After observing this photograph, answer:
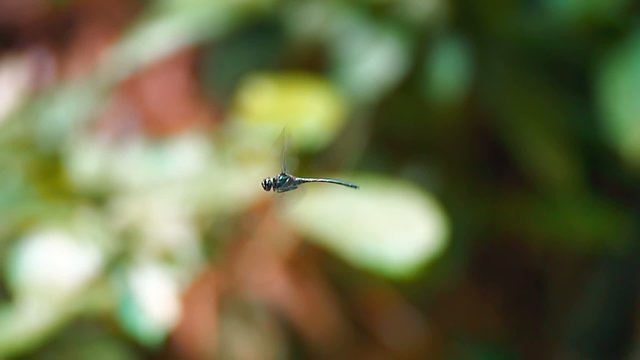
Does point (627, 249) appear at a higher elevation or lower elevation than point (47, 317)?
higher

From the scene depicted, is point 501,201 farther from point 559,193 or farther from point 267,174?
point 267,174

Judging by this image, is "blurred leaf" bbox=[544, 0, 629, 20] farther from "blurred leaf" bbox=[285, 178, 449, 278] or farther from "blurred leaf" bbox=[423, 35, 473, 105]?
"blurred leaf" bbox=[285, 178, 449, 278]

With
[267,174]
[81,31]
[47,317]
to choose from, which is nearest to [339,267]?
[267,174]

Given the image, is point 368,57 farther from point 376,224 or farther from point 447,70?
point 376,224

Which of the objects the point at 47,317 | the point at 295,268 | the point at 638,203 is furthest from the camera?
the point at 638,203

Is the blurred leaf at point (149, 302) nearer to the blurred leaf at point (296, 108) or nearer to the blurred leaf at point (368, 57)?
the blurred leaf at point (296, 108)

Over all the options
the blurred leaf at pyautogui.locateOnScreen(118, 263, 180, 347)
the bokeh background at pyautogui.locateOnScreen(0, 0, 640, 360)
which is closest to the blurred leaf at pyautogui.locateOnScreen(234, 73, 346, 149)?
the bokeh background at pyautogui.locateOnScreen(0, 0, 640, 360)

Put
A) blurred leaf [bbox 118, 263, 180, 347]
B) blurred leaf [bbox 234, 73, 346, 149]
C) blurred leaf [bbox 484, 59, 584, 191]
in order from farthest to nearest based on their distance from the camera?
blurred leaf [bbox 484, 59, 584, 191], blurred leaf [bbox 234, 73, 346, 149], blurred leaf [bbox 118, 263, 180, 347]

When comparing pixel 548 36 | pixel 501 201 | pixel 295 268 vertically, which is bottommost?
pixel 295 268

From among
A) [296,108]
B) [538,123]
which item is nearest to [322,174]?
[296,108]
